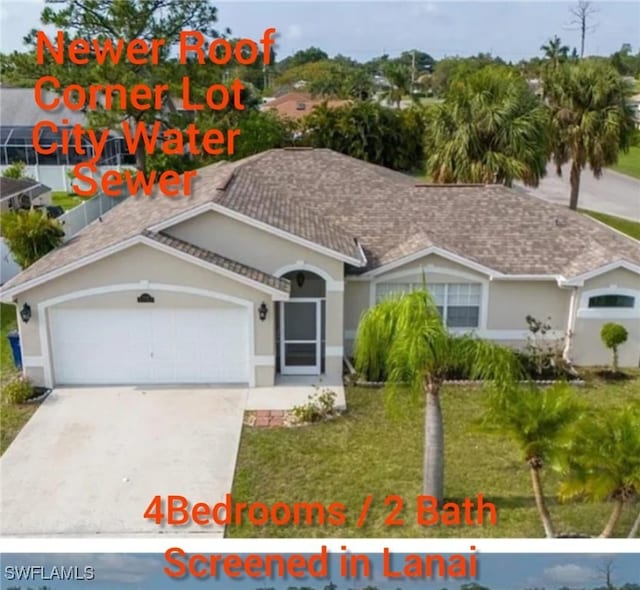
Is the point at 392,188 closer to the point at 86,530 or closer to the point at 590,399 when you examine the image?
the point at 590,399

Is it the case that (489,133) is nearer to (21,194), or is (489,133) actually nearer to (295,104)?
(21,194)

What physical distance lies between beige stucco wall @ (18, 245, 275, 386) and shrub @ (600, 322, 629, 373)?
866 centimetres

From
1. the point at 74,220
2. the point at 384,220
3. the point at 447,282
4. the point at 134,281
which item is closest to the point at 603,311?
the point at 447,282

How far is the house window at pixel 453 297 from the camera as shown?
19.4 metres

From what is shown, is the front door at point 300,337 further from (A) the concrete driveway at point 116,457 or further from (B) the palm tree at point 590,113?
(B) the palm tree at point 590,113

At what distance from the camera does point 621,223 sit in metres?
37.2

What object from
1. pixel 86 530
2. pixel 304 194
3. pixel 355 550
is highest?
pixel 304 194

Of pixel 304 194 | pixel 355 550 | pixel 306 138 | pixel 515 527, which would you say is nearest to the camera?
pixel 355 550

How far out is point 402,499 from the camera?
42.2ft

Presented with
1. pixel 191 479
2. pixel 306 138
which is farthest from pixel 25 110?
pixel 191 479

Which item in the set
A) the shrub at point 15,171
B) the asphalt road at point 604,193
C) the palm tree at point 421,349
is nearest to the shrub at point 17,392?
the palm tree at point 421,349

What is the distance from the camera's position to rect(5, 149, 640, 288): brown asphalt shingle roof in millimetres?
18891

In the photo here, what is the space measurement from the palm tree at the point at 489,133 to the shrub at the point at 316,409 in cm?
1398

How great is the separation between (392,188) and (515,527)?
44.6 ft
